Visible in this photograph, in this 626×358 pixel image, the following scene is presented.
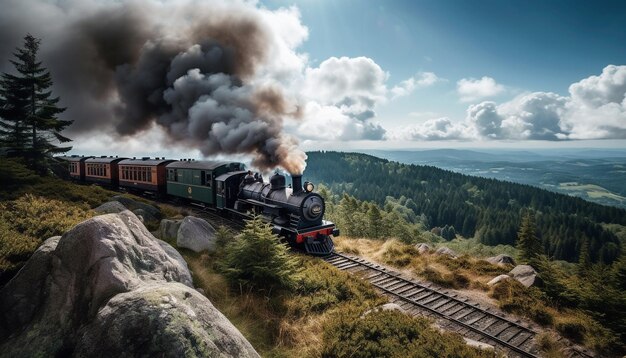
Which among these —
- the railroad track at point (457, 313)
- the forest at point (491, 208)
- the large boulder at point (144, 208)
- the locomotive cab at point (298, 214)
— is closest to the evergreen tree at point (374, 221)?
the forest at point (491, 208)

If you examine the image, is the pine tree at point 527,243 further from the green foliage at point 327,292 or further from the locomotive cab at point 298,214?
the green foliage at point 327,292

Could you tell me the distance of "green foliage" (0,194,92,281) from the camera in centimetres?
645

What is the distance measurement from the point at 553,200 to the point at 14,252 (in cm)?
16695

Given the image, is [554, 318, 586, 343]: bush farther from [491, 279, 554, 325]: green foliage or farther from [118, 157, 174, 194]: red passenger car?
[118, 157, 174, 194]: red passenger car

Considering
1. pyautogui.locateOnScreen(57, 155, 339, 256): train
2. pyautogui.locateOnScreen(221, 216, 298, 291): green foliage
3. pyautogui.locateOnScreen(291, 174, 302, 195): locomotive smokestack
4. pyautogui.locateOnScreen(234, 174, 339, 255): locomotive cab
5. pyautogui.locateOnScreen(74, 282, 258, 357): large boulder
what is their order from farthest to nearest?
pyautogui.locateOnScreen(291, 174, 302, 195): locomotive smokestack
pyautogui.locateOnScreen(57, 155, 339, 256): train
pyautogui.locateOnScreen(234, 174, 339, 255): locomotive cab
pyautogui.locateOnScreen(221, 216, 298, 291): green foliage
pyautogui.locateOnScreen(74, 282, 258, 357): large boulder

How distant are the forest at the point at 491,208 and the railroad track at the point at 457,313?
65698 mm

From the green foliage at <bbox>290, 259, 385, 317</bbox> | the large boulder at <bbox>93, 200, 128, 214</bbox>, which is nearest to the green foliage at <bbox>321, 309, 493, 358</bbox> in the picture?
the green foliage at <bbox>290, 259, 385, 317</bbox>

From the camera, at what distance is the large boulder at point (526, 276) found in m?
12.0

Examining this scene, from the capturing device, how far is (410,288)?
11.5m

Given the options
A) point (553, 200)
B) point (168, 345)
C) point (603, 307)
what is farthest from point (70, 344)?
point (553, 200)

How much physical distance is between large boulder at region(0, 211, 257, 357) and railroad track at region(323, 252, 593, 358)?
22.0 feet

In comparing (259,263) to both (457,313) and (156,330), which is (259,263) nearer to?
(156,330)

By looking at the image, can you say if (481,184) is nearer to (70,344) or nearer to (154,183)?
(154,183)

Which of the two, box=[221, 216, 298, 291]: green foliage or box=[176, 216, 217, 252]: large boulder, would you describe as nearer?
box=[221, 216, 298, 291]: green foliage
